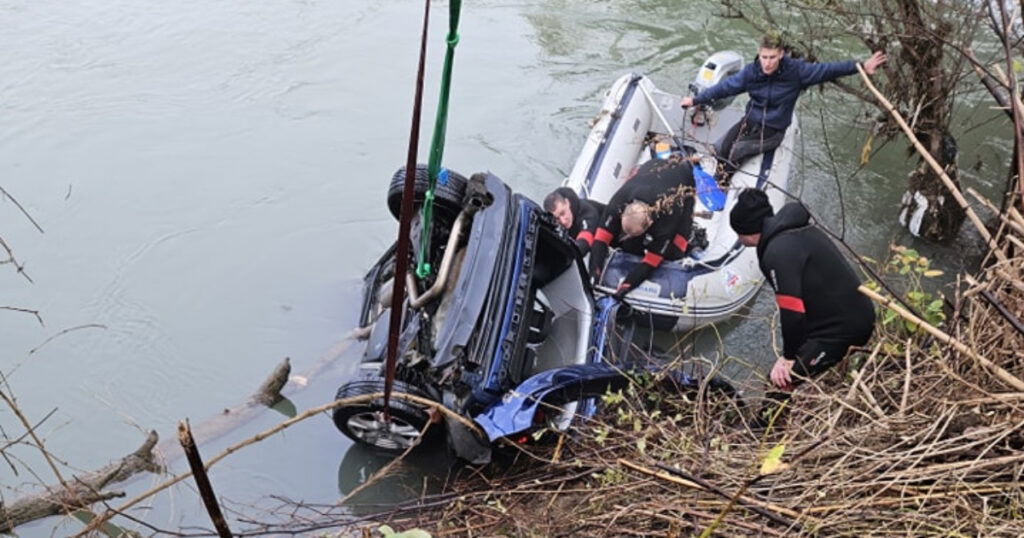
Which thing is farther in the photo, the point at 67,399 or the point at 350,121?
the point at 350,121

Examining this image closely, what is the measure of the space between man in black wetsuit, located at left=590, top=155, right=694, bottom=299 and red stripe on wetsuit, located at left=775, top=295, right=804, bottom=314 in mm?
1471

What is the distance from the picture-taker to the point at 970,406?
3.85m

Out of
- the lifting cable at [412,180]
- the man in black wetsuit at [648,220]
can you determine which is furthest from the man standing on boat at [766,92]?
the lifting cable at [412,180]

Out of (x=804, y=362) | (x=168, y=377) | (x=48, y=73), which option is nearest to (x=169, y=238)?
(x=168, y=377)

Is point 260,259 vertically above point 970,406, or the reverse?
point 970,406

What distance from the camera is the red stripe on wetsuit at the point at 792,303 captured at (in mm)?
5234

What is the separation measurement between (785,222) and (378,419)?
8.51 feet

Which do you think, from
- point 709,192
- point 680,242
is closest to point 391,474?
point 680,242

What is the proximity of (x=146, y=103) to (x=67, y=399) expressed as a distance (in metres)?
4.82

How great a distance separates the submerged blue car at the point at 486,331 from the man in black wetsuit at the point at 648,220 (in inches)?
25.4

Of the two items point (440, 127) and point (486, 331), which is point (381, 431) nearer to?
point (486, 331)

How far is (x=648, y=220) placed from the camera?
6.89 m

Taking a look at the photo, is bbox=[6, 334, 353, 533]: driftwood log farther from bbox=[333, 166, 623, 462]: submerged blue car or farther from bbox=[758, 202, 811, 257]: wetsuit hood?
bbox=[758, 202, 811, 257]: wetsuit hood

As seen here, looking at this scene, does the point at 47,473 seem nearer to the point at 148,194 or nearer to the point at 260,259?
the point at 260,259
